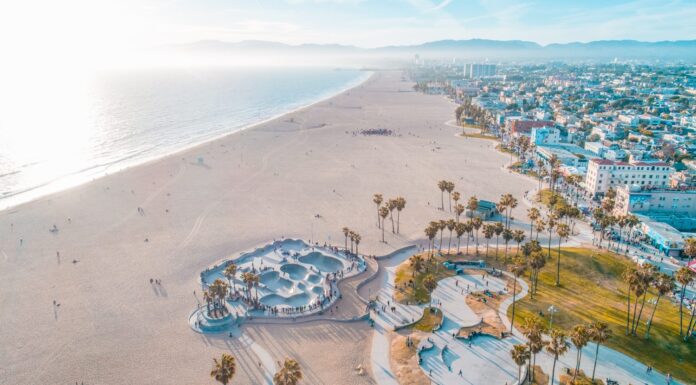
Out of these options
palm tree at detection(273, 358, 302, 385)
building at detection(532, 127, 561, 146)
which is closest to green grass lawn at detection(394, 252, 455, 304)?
palm tree at detection(273, 358, 302, 385)

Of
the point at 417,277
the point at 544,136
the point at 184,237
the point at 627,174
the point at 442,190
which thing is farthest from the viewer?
the point at 544,136

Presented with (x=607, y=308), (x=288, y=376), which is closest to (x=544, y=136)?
(x=607, y=308)

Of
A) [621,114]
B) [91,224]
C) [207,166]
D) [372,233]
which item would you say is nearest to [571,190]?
[372,233]

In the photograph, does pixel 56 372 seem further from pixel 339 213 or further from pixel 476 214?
pixel 476 214

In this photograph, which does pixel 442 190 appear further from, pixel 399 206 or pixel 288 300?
pixel 288 300

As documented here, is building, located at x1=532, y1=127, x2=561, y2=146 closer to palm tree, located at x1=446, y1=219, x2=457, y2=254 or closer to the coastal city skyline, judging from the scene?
the coastal city skyline

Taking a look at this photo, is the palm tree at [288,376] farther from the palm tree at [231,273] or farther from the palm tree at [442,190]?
the palm tree at [442,190]

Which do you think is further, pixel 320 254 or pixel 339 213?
pixel 339 213
